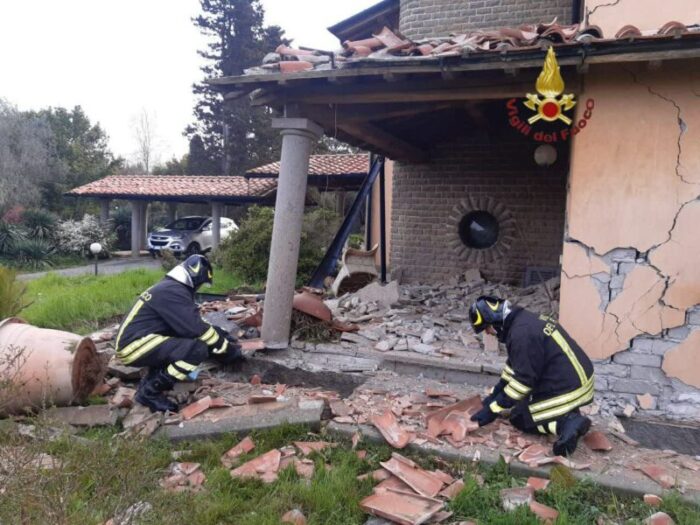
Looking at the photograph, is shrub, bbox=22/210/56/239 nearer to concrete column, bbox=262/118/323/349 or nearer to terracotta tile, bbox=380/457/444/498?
concrete column, bbox=262/118/323/349

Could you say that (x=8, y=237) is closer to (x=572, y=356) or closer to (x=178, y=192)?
(x=178, y=192)

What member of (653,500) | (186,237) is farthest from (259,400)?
(186,237)

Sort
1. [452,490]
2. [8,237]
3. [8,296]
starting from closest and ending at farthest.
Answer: [452,490] < [8,296] < [8,237]

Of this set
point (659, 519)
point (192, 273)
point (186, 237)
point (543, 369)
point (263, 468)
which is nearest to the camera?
point (659, 519)

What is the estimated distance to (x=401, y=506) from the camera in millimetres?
3479

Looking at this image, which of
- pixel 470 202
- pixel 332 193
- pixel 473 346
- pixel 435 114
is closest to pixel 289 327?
pixel 473 346

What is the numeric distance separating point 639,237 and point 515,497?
288 centimetres

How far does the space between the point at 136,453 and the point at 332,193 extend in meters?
16.7

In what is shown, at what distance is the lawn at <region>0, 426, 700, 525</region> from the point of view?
8.83 ft

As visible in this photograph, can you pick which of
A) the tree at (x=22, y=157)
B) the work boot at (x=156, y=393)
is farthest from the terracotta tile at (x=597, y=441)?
the tree at (x=22, y=157)

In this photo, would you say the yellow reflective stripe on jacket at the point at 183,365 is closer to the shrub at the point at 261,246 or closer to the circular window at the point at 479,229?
the circular window at the point at 479,229

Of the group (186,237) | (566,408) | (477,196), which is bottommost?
(566,408)

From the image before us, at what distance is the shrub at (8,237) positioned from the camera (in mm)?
19542

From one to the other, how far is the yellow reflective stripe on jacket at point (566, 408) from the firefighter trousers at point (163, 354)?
10.1 feet
